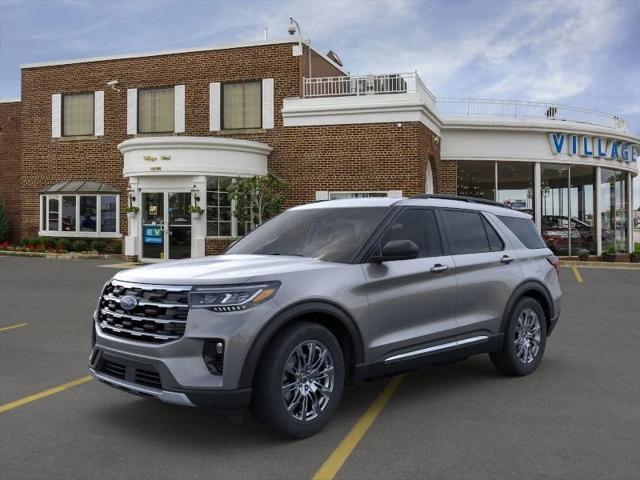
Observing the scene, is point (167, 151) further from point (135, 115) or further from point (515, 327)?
point (515, 327)

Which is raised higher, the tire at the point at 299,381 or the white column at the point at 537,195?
the white column at the point at 537,195

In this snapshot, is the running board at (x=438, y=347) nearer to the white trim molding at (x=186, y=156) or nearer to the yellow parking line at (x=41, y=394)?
the yellow parking line at (x=41, y=394)

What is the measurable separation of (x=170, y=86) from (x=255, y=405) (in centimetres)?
2102

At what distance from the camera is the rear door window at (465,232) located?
5848 millimetres

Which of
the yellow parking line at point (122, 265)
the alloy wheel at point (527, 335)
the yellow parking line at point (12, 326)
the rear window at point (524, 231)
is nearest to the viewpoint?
the alloy wheel at point (527, 335)

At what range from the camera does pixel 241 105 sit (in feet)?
74.1

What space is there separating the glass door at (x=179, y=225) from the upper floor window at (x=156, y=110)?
438 cm

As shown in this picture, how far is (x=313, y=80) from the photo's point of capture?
22234mm

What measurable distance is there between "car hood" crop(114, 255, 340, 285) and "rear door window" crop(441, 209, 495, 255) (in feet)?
5.14

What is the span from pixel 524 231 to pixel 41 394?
5.12 m

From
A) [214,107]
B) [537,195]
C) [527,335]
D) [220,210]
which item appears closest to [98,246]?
[220,210]

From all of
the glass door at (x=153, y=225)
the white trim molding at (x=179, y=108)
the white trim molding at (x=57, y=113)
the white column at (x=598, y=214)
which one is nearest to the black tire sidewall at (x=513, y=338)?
the glass door at (x=153, y=225)

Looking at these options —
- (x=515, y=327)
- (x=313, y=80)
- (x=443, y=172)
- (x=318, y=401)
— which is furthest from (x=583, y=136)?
(x=318, y=401)

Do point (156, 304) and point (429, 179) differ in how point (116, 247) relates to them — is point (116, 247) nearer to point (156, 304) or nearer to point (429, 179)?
point (429, 179)
